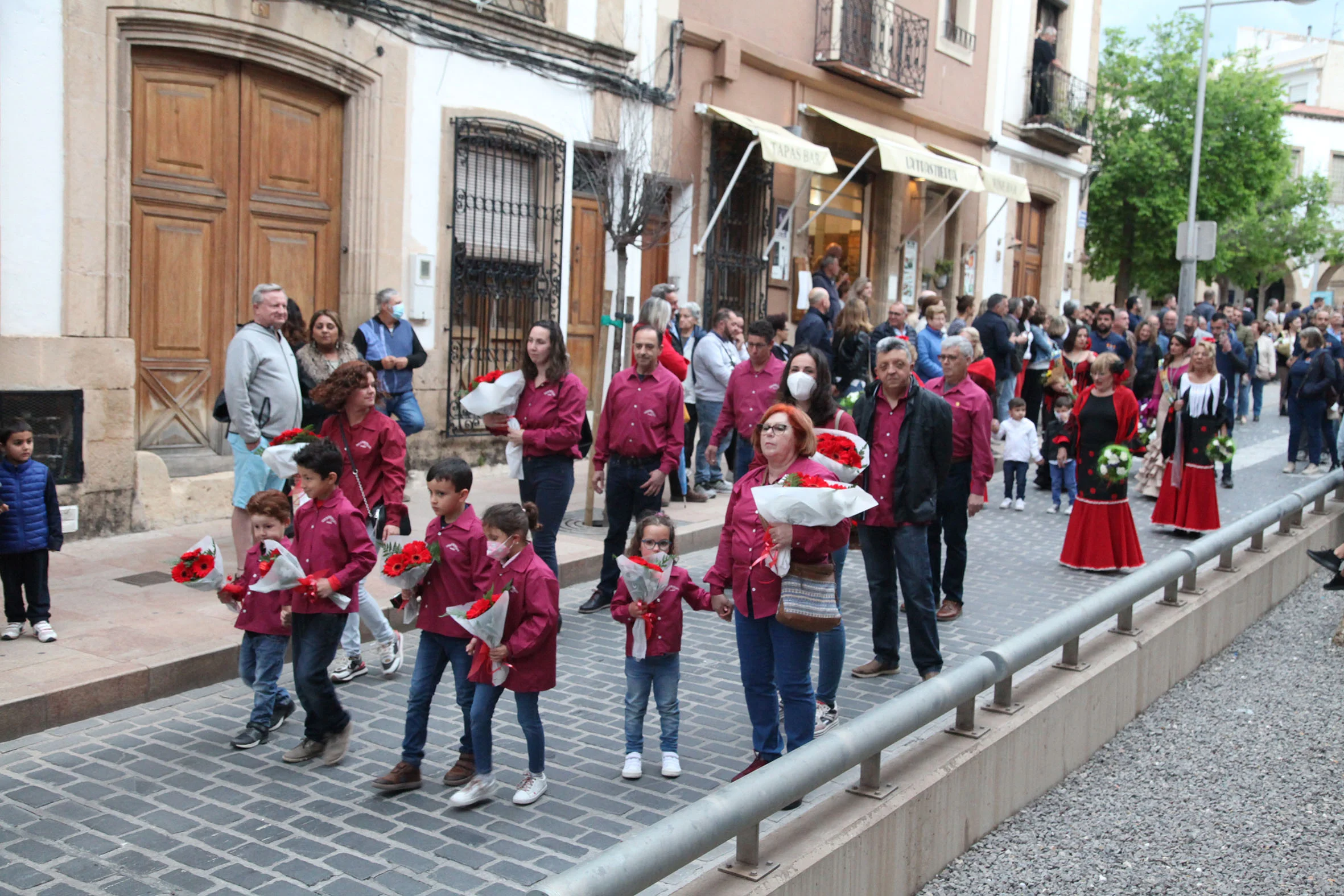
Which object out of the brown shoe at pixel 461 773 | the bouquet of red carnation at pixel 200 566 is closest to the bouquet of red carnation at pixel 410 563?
the brown shoe at pixel 461 773

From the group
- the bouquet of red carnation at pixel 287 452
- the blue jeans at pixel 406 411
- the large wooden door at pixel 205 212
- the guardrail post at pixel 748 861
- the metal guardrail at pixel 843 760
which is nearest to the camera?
the metal guardrail at pixel 843 760

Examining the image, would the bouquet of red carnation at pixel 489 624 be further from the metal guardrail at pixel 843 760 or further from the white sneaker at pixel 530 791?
the metal guardrail at pixel 843 760

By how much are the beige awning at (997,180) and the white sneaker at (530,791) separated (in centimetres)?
1679

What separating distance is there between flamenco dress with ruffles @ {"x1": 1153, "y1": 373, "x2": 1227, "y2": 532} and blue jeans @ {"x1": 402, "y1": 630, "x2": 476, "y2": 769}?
8.35 m

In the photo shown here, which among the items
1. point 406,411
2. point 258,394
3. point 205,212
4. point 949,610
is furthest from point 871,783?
point 205,212

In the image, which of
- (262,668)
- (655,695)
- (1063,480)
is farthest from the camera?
(1063,480)

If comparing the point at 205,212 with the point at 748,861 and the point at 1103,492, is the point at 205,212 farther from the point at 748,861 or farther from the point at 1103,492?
the point at 748,861

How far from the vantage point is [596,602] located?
8.39 meters

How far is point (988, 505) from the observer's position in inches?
517

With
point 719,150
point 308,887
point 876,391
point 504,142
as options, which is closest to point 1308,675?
point 876,391

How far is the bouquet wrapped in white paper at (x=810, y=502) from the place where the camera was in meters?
4.77

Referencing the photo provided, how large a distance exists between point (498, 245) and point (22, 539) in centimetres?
705

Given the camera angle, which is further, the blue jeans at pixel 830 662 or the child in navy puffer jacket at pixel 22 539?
the child in navy puffer jacket at pixel 22 539

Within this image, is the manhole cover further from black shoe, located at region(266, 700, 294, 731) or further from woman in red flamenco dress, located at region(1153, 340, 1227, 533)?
woman in red flamenco dress, located at region(1153, 340, 1227, 533)
